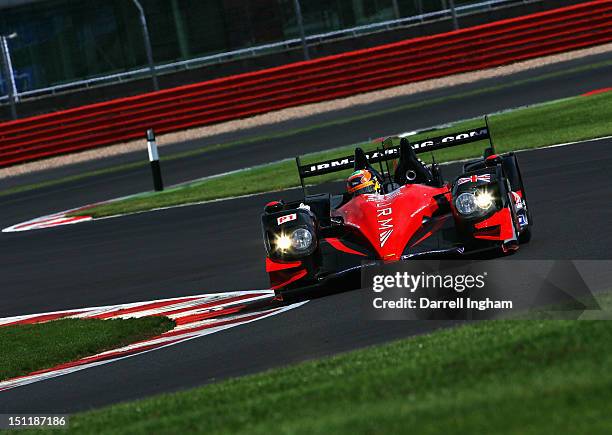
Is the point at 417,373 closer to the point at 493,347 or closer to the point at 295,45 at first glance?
the point at 493,347

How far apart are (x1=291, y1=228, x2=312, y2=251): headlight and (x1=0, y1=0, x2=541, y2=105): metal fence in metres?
26.8

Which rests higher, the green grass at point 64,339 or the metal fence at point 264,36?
the metal fence at point 264,36

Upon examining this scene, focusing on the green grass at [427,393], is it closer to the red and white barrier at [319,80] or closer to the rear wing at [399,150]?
the rear wing at [399,150]

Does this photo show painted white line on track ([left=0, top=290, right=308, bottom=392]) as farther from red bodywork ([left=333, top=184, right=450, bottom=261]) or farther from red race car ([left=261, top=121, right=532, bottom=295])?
red bodywork ([left=333, top=184, right=450, bottom=261])

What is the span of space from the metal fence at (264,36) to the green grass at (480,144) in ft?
48.6

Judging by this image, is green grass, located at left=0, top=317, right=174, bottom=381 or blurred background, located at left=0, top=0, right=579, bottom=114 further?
blurred background, located at left=0, top=0, right=579, bottom=114

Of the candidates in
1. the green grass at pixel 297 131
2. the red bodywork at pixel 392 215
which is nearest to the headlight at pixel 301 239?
the red bodywork at pixel 392 215

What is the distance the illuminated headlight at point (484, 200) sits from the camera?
32.9ft

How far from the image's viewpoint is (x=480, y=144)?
792 inches

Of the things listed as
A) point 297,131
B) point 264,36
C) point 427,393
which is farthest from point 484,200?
point 264,36

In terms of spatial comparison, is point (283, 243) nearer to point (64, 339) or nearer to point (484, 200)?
point (484, 200)

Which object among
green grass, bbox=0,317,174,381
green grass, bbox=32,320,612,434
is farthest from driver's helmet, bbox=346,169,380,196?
green grass, bbox=32,320,612,434

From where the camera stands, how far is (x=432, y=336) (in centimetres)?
725

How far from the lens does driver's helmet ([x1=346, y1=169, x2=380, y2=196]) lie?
10.8 m
